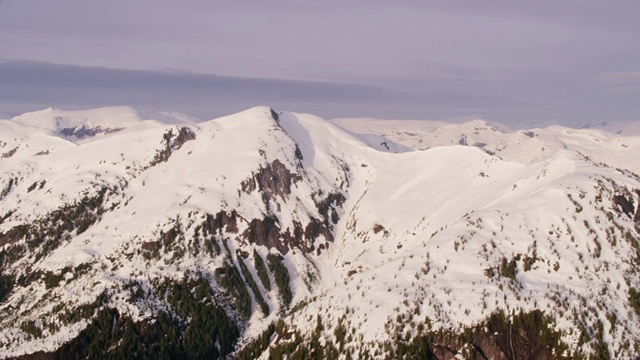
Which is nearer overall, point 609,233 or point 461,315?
point 461,315

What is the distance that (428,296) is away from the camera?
504 feet

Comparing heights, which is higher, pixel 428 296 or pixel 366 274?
pixel 428 296

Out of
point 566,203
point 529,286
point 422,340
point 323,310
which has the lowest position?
point 323,310

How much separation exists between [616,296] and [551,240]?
30754 mm

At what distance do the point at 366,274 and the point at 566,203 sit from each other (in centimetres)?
7835

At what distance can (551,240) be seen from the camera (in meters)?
180

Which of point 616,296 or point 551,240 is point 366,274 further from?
point 616,296

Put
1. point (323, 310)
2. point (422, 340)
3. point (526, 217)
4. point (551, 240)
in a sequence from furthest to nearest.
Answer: point (526, 217) → point (551, 240) → point (323, 310) → point (422, 340)

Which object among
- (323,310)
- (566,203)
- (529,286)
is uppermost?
(566,203)

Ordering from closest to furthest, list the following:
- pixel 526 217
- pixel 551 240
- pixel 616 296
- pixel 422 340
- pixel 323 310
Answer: pixel 422 340
pixel 616 296
pixel 323 310
pixel 551 240
pixel 526 217

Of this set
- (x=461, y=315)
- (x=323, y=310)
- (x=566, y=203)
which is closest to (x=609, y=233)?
(x=566, y=203)

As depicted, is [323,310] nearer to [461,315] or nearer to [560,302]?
[461,315]

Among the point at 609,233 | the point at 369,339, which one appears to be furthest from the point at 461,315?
the point at 609,233

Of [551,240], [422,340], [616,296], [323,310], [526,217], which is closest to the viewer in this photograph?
[422,340]
